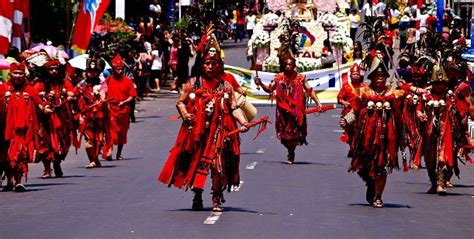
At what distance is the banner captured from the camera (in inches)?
1609

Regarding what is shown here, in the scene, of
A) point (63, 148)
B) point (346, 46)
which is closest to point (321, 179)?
point (63, 148)

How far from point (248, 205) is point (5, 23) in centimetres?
1260

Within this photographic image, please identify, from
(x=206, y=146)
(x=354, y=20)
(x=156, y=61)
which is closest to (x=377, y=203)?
(x=206, y=146)

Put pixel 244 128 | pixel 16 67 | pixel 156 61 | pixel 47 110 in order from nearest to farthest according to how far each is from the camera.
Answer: pixel 244 128, pixel 16 67, pixel 47 110, pixel 156 61

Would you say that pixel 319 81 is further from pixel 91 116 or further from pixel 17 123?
pixel 17 123

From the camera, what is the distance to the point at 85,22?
32.8 m

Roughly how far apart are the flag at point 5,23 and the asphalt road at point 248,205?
11.3 ft

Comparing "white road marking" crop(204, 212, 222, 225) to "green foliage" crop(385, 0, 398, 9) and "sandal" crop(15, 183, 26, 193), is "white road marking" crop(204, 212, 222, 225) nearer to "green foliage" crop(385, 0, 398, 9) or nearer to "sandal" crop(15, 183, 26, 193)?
"sandal" crop(15, 183, 26, 193)

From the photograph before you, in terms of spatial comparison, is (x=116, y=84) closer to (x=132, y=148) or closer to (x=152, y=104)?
(x=132, y=148)

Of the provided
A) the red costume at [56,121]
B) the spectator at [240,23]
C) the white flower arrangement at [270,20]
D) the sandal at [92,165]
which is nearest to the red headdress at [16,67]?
the red costume at [56,121]

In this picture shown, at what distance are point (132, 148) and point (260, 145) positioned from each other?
2.43 meters

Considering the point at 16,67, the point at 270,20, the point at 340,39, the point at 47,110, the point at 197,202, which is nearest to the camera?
the point at 197,202

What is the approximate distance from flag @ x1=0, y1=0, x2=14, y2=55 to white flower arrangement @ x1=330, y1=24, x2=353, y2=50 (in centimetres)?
1981

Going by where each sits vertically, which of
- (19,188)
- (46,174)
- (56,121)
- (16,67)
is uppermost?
(16,67)
